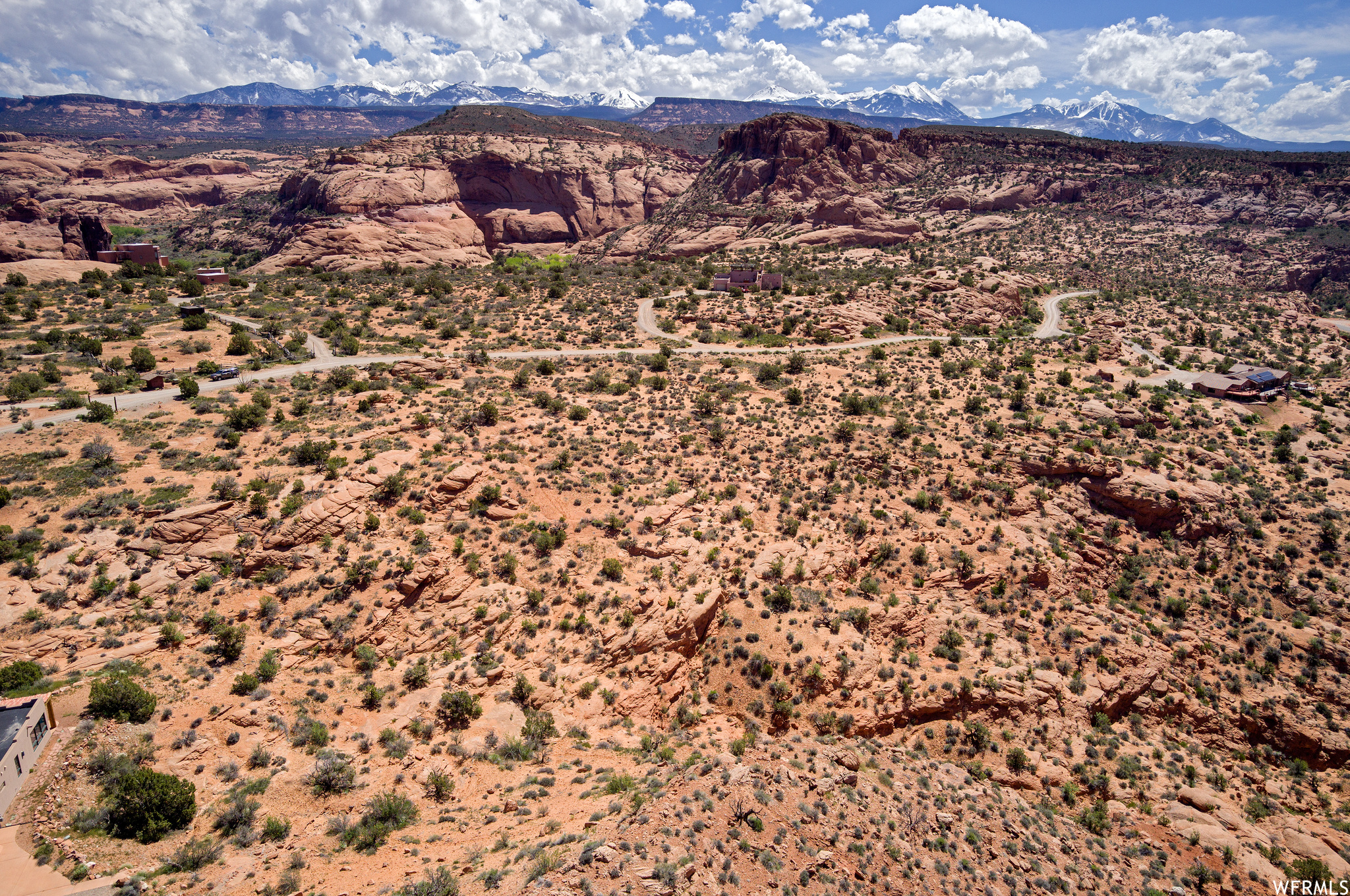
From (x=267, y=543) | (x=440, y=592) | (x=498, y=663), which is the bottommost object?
(x=498, y=663)

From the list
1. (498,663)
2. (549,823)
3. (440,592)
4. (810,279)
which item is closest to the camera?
(549,823)

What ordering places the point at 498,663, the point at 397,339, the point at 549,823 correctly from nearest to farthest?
the point at 549,823, the point at 498,663, the point at 397,339

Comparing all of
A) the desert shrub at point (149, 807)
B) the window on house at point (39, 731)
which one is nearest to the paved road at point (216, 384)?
the window on house at point (39, 731)

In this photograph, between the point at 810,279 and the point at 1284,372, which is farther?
the point at 810,279

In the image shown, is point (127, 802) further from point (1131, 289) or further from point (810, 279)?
point (1131, 289)

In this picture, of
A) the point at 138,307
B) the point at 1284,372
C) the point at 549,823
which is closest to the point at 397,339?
the point at 138,307

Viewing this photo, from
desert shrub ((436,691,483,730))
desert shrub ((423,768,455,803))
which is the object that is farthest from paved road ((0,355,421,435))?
desert shrub ((423,768,455,803))

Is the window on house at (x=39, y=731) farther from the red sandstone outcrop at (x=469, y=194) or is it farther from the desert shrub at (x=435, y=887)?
the red sandstone outcrop at (x=469, y=194)

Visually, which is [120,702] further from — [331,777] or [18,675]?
[331,777]
